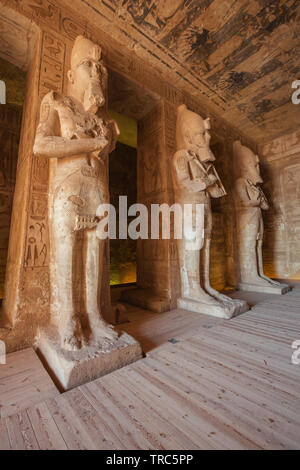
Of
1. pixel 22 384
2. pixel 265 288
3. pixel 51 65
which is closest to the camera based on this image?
pixel 22 384

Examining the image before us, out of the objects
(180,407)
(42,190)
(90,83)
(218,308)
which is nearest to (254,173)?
(218,308)

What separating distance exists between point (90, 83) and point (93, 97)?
0.20 metres

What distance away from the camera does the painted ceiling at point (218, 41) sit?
3.38 m

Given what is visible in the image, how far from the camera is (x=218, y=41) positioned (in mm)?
3963

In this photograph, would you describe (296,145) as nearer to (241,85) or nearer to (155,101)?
(241,85)

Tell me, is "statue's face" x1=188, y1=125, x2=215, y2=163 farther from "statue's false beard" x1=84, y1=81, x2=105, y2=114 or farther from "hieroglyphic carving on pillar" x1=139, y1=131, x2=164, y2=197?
"statue's false beard" x1=84, y1=81, x2=105, y2=114

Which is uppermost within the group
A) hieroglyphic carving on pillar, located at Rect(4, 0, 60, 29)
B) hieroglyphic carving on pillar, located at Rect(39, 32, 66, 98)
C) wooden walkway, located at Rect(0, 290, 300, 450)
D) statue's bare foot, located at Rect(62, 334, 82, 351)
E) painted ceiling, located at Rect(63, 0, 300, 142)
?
painted ceiling, located at Rect(63, 0, 300, 142)

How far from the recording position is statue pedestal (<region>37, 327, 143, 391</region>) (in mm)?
1676

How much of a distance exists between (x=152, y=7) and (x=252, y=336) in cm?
483

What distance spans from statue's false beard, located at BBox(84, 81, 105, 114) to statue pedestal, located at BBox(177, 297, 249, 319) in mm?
3021

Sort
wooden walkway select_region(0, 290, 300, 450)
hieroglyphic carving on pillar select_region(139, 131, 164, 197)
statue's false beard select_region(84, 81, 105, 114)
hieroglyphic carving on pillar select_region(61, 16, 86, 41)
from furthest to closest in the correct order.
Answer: hieroglyphic carving on pillar select_region(139, 131, 164, 197) < hieroglyphic carving on pillar select_region(61, 16, 86, 41) < statue's false beard select_region(84, 81, 105, 114) < wooden walkway select_region(0, 290, 300, 450)

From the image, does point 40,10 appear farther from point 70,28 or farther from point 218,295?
point 218,295

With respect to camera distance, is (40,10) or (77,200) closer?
(77,200)

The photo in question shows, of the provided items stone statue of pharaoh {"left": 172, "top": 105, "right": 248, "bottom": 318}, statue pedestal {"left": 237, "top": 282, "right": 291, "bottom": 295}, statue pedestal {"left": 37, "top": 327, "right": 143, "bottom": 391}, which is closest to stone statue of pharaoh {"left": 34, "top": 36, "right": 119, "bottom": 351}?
statue pedestal {"left": 37, "top": 327, "right": 143, "bottom": 391}
